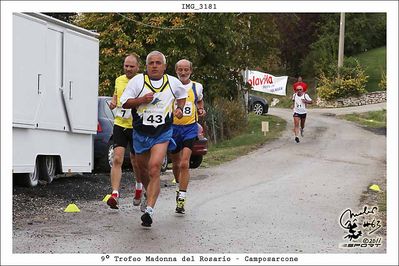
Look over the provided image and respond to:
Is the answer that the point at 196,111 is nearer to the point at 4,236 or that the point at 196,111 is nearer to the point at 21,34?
the point at 21,34

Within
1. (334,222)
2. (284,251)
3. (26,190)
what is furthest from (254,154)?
(284,251)

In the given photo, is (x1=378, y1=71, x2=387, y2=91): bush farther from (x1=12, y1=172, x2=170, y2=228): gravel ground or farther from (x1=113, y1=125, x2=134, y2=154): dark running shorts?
(x1=12, y1=172, x2=170, y2=228): gravel ground

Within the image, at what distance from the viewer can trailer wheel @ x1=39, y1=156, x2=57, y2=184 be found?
9164 millimetres

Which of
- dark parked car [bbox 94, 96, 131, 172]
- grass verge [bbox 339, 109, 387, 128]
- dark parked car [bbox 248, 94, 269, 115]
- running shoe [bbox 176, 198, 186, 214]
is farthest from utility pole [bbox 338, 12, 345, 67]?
dark parked car [bbox 248, 94, 269, 115]

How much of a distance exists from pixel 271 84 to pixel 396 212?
4021 mm

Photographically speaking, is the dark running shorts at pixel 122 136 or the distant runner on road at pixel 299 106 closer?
the dark running shorts at pixel 122 136

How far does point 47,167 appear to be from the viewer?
30.4ft

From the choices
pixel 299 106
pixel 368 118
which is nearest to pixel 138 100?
pixel 368 118

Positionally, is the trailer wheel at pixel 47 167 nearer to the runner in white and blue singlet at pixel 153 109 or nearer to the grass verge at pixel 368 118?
the runner in white and blue singlet at pixel 153 109

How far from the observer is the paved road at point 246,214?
633 centimetres

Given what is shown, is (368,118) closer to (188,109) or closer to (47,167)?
(188,109)
